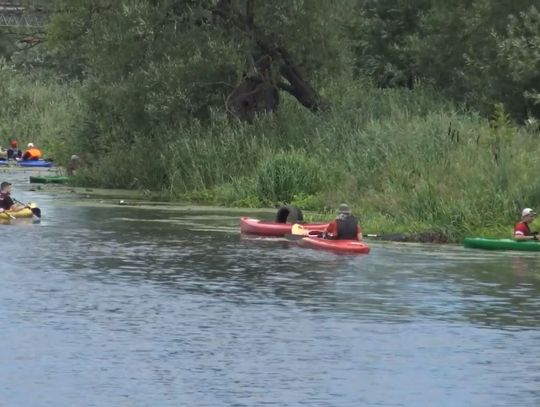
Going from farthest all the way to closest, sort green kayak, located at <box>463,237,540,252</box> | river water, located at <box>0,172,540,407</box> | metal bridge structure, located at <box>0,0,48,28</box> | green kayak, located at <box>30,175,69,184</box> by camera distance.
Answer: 1. metal bridge structure, located at <box>0,0,48,28</box>
2. green kayak, located at <box>30,175,69,184</box>
3. green kayak, located at <box>463,237,540,252</box>
4. river water, located at <box>0,172,540,407</box>

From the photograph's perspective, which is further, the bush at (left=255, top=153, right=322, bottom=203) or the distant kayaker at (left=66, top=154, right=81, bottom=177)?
the distant kayaker at (left=66, top=154, right=81, bottom=177)

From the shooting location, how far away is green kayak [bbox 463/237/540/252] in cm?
2970

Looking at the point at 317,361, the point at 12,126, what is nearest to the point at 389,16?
the point at 12,126

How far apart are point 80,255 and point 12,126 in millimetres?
46535

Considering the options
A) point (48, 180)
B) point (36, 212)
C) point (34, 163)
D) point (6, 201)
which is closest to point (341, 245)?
point (36, 212)

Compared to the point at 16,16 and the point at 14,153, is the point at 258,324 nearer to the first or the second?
the point at 14,153

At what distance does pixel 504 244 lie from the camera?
98.1 ft

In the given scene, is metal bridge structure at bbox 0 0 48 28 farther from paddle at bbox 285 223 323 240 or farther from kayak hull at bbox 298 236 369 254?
kayak hull at bbox 298 236 369 254

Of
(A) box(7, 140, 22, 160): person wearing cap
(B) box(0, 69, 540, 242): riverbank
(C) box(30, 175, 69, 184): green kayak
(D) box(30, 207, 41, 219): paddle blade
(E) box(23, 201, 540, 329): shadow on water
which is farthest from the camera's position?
(A) box(7, 140, 22, 160): person wearing cap

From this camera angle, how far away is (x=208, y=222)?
3681 centimetres

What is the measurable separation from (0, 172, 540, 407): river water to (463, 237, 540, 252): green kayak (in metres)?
0.23

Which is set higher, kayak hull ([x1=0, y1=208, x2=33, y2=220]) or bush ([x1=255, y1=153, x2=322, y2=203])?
bush ([x1=255, y1=153, x2=322, y2=203])

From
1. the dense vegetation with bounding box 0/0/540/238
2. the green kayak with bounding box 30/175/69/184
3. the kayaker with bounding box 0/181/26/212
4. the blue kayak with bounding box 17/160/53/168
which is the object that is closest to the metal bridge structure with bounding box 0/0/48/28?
the blue kayak with bounding box 17/160/53/168

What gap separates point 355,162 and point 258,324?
64.2 feet
